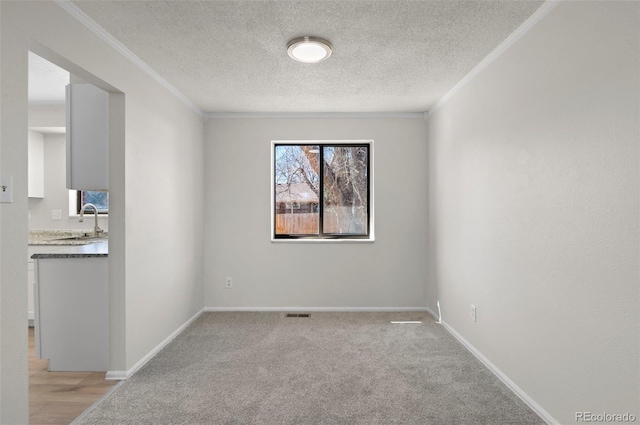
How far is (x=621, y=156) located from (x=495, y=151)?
1.15 metres

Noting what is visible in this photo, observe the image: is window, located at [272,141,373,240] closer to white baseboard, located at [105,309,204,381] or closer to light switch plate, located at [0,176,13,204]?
white baseboard, located at [105,309,204,381]

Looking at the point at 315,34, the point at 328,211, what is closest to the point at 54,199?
the point at 328,211

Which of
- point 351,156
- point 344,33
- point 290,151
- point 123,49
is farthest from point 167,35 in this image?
point 351,156

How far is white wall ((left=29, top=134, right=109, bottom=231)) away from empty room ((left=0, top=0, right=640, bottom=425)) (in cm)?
3

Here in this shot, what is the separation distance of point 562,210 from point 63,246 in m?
4.38

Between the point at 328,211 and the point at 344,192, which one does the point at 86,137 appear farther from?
the point at 344,192

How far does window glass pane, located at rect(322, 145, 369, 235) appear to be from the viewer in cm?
467

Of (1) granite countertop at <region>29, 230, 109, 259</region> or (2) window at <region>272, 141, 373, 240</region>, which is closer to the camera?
(1) granite countertop at <region>29, 230, 109, 259</region>

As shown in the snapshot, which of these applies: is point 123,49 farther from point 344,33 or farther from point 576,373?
point 576,373

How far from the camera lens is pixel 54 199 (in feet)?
15.0

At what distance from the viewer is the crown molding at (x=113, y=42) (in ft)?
6.86

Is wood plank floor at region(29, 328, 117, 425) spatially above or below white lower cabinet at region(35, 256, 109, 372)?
below

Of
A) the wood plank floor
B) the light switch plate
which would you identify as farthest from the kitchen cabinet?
the light switch plate

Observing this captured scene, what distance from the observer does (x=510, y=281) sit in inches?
98.7
